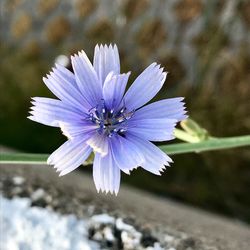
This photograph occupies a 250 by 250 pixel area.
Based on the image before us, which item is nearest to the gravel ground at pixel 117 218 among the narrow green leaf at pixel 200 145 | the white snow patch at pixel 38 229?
the white snow patch at pixel 38 229

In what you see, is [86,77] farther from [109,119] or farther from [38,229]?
[38,229]

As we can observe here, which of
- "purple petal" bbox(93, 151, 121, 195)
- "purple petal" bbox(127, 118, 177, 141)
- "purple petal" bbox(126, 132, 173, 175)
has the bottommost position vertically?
"purple petal" bbox(93, 151, 121, 195)

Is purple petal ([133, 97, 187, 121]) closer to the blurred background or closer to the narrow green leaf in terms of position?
the narrow green leaf

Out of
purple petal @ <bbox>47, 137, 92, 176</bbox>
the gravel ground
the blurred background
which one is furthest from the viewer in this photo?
the blurred background

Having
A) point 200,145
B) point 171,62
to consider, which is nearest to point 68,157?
point 200,145

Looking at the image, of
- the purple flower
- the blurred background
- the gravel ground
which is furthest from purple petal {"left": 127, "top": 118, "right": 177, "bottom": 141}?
the blurred background

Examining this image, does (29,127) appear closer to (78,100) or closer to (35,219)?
(35,219)

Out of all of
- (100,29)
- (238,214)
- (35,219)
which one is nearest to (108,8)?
(100,29)

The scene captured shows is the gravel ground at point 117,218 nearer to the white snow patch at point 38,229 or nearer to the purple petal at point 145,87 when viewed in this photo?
the white snow patch at point 38,229
